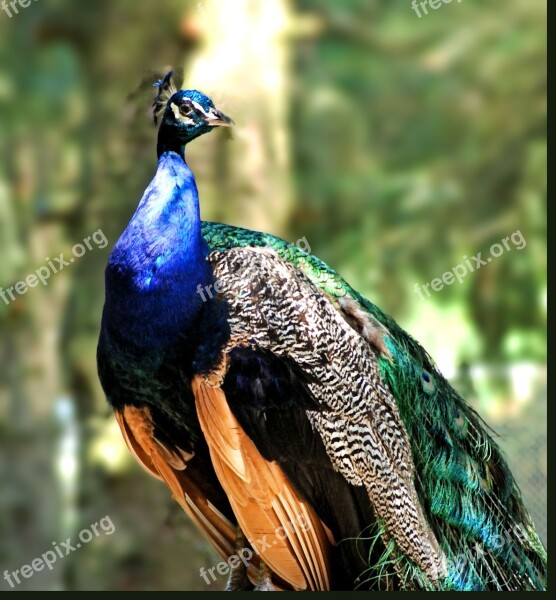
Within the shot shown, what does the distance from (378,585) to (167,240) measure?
4.07ft

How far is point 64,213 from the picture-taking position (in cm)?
568

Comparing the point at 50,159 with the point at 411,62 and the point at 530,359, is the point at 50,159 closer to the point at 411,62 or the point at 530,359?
the point at 411,62

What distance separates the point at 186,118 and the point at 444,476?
1.42m

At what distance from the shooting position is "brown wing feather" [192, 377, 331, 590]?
9.09ft

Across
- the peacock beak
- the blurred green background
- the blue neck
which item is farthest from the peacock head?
the blurred green background

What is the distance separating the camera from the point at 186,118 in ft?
9.59

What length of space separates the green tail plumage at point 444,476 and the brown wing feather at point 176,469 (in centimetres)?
56

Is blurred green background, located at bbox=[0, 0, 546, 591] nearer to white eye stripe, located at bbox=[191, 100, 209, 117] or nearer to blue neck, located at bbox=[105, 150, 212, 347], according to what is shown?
white eye stripe, located at bbox=[191, 100, 209, 117]

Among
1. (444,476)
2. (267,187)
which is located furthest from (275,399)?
(267,187)

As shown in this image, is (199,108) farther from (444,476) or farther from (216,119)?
(444,476)

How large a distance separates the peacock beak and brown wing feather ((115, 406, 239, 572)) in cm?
92

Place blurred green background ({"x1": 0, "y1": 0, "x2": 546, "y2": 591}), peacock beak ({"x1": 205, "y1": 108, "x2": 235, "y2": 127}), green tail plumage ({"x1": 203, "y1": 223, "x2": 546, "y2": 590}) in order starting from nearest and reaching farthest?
peacock beak ({"x1": 205, "y1": 108, "x2": 235, "y2": 127}) → green tail plumage ({"x1": 203, "y1": 223, "x2": 546, "y2": 590}) → blurred green background ({"x1": 0, "y1": 0, "x2": 546, "y2": 591})

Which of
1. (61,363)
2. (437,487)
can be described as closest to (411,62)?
(61,363)

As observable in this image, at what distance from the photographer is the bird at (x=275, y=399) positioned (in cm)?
280
